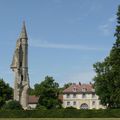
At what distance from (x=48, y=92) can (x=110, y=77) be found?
42228mm

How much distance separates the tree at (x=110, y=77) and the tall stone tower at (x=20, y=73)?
17.7 metres

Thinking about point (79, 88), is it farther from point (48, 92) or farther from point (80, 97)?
point (48, 92)

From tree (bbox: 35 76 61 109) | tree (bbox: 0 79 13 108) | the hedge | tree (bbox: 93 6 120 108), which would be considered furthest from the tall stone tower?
the hedge

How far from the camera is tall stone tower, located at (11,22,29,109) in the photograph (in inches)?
3792

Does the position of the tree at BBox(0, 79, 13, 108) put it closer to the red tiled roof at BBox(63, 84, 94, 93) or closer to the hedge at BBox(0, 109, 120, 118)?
the red tiled roof at BBox(63, 84, 94, 93)

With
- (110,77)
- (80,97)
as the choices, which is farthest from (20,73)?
(80,97)

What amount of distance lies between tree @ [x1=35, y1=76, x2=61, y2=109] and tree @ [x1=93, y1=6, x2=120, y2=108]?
1126 inches

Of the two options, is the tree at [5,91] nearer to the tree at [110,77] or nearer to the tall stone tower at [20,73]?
the tall stone tower at [20,73]

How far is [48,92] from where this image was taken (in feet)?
393

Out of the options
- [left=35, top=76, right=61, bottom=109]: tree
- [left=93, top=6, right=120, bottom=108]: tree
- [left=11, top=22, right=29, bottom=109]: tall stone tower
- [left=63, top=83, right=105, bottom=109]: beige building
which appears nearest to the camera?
[left=93, top=6, right=120, bottom=108]: tree

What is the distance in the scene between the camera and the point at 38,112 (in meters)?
72.4

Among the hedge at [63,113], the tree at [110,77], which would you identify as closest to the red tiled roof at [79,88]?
the tree at [110,77]

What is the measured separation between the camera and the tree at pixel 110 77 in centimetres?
6494

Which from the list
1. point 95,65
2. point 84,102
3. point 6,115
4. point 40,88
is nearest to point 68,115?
point 6,115
